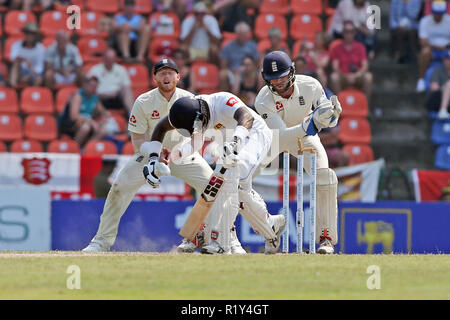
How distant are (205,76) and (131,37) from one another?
1506 mm

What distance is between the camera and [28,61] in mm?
17156

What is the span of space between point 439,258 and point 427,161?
760 centimetres

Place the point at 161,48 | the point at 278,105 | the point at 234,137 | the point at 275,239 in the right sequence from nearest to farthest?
1. the point at 234,137
2. the point at 275,239
3. the point at 278,105
4. the point at 161,48

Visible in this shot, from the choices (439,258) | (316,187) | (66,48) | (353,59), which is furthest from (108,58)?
(439,258)

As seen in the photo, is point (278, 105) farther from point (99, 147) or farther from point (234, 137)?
point (99, 147)

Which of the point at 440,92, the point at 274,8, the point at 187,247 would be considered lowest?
the point at 187,247

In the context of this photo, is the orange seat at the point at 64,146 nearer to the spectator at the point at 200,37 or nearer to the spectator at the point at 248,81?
the spectator at the point at 200,37

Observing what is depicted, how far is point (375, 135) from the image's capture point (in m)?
17.2

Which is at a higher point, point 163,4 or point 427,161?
point 163,4

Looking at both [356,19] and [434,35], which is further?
[434,35]

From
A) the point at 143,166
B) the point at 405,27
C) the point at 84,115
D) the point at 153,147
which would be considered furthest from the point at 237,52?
the point at 153,147

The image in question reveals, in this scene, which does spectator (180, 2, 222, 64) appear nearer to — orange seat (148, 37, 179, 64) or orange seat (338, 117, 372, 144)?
orange seat (148, 37, 179, 64)
